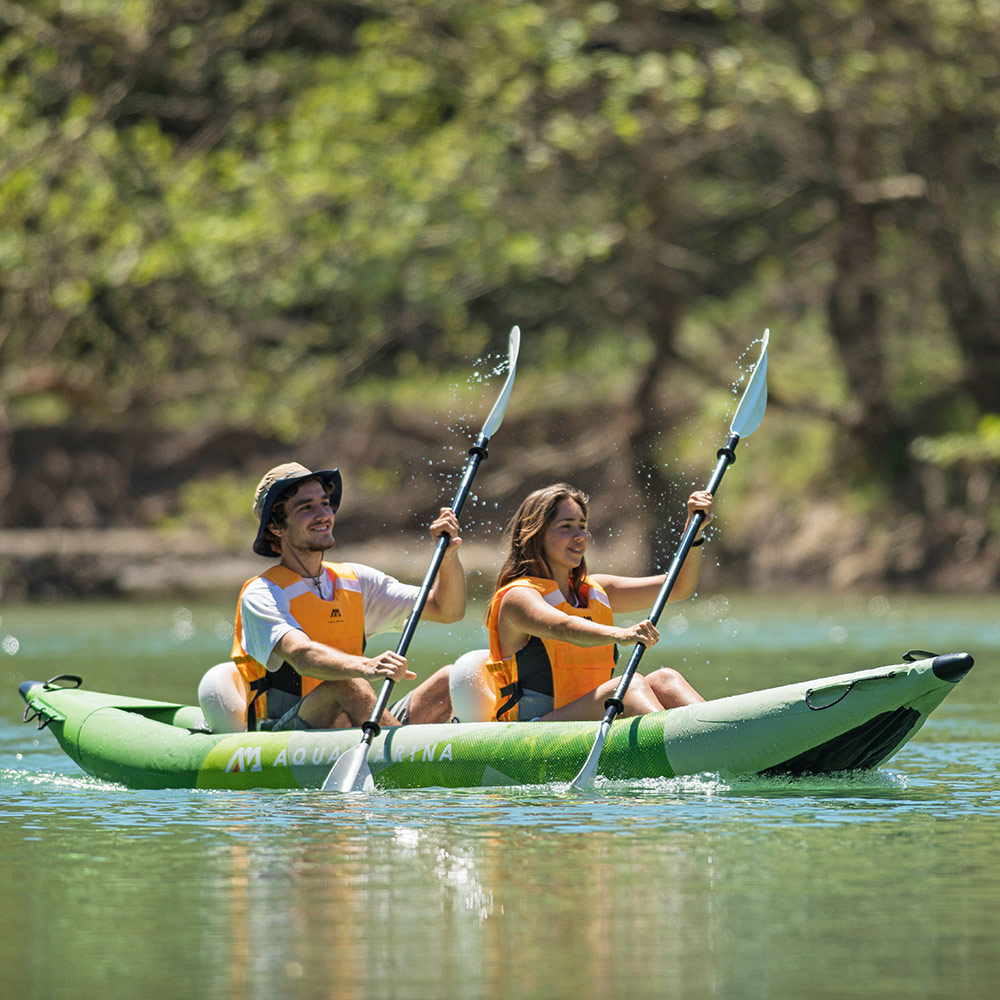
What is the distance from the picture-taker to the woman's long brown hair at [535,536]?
7406 millimetres

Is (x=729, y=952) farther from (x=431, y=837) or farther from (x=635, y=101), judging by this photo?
(x=635, y=101)

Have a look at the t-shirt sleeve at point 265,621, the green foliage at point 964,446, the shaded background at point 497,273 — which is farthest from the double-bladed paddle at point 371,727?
the green foliage at point 964,446

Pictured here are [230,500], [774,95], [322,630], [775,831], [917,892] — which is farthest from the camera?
[230,500]

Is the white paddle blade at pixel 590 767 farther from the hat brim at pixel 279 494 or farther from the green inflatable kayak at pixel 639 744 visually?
the hat brim at pixel 279 494

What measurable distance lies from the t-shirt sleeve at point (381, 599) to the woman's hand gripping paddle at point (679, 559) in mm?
933

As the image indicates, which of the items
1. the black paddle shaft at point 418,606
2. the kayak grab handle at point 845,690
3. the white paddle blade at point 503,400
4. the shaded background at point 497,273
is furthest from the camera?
the shaded background at point 497,273

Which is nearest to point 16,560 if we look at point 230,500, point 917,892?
point 230,500

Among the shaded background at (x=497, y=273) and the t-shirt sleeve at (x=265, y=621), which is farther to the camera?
the shaded background at (x=497, y=273)

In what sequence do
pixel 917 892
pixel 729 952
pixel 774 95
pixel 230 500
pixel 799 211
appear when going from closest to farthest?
pixel 729 952 < pixel 917 892 < pixel 774 95 < pixel 799 211 < pixel 230 500

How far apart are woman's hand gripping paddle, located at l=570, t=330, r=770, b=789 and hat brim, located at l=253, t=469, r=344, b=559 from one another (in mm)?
1270

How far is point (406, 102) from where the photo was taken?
21.0 meters

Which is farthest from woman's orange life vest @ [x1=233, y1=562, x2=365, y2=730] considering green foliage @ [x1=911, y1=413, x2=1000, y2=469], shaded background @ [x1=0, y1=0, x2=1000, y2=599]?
green foliage @ [x1=911, y1=413, x2=1000, y2=469]

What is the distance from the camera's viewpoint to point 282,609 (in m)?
7.42

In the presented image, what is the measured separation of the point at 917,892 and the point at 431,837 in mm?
1653
